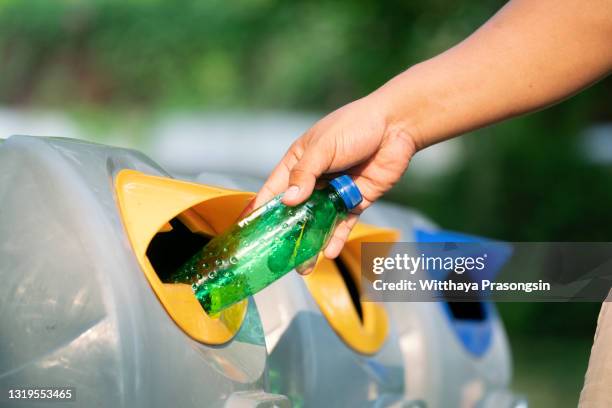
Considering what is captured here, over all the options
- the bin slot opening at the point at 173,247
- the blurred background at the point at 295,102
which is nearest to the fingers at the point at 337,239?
the bin slot opening at the point at 173,247

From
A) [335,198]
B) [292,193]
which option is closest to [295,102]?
[335,198]

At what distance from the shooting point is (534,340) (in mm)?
6641

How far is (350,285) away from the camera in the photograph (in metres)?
2.67

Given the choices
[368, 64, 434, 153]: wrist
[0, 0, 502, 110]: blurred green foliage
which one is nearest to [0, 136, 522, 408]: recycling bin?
[368, 64, 434, 153]: wrist

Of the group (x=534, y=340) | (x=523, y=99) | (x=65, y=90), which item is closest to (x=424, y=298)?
(x=523, y=99)

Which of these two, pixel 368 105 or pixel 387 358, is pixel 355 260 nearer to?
pixel 387 358

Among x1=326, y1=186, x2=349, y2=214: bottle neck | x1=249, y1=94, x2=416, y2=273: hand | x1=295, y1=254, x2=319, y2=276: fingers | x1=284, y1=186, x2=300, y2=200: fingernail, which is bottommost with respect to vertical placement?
x1=295, y1=254, x2=319, y2=276: fingers

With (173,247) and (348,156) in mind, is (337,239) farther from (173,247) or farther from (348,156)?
(173,247)

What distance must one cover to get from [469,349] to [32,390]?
5.73 ft

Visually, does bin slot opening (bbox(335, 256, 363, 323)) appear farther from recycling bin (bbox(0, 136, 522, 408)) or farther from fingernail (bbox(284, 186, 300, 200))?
fingernail (bbox(284, 186, 300, 200))

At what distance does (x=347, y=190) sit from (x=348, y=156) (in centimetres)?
8

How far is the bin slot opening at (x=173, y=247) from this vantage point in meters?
1.94

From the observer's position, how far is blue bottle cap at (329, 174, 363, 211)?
181cm

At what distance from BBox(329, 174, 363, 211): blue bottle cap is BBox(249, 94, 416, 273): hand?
0.02m
